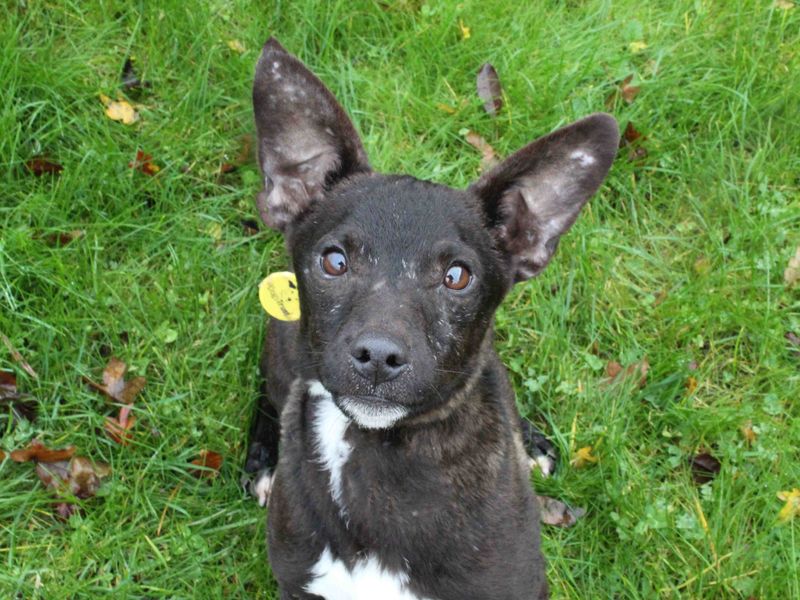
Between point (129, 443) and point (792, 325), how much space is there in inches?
129

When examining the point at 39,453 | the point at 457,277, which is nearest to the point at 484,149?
the point at 457,277

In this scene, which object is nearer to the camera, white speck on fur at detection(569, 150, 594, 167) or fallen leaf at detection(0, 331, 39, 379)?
white speck on fur at detection(569, 150, 594, 167)

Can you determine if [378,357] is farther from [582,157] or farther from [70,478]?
[70,478]

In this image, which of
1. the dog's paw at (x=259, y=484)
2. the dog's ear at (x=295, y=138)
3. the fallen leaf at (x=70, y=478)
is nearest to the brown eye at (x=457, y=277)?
the dog's ear at (x=295, y=138)

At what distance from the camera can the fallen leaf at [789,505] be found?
4363 mm

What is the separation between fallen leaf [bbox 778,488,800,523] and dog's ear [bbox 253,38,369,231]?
241 centimetres

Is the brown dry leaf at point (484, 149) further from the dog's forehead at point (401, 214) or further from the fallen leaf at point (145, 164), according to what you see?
the dog's forehead at point (401, 214)

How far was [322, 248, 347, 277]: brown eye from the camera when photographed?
132 inches

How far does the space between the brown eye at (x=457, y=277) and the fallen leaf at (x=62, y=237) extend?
2.27 metres

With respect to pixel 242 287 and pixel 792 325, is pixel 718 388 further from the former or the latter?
pixel 242 287

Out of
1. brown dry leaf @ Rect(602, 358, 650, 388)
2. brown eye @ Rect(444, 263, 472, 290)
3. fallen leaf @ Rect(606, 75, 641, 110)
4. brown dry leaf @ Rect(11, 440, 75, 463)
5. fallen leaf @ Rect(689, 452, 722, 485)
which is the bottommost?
brown dry leaf @ Rect(11, 440, 75, 463)

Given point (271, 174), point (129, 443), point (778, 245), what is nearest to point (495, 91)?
point (778, 245)

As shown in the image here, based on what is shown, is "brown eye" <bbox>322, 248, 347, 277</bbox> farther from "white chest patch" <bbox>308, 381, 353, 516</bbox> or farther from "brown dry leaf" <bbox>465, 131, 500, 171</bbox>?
"brown dry leaf" <bbox>465, 131, 500, 171</bbox>

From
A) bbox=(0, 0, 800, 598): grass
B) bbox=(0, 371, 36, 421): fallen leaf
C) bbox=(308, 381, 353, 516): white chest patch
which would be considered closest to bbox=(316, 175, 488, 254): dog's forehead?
bbox=(308, 381, 353, 516): white chest patch
